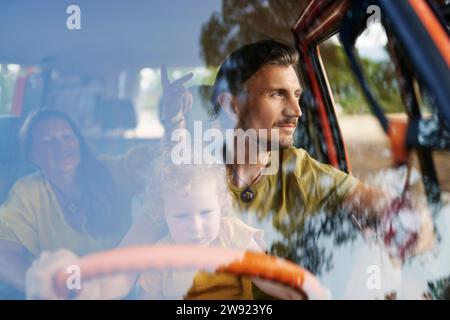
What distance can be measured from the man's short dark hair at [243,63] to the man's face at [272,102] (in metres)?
0.02

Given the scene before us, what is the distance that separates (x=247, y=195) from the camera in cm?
170

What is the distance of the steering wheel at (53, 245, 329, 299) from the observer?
1557 mm

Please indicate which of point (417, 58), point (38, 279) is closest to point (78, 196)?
point (38, 279)

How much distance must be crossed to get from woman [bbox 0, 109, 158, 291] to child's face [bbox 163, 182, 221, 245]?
4.7 inches

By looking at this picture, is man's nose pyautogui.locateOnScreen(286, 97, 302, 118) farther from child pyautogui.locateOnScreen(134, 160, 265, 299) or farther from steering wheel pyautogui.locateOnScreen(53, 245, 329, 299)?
steering wheel pyautogui.locateOnScreen(53, 245, 329, 299)

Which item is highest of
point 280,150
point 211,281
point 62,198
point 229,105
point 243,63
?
point 243,63

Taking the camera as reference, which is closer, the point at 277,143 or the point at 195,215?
the point at 195,215

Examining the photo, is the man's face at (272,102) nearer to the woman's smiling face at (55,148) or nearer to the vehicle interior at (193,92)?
the vehicle interior at (193,92)

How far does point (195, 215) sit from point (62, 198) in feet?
1.26

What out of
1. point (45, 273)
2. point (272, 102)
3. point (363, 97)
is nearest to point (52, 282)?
point (45, 273)

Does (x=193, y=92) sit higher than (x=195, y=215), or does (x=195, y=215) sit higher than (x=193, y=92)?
(x=193, y=92)

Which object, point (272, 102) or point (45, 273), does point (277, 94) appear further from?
point (45, 273)

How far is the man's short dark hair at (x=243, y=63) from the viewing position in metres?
1.68

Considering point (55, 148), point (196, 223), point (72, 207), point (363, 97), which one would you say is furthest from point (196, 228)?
point (363, 97)
